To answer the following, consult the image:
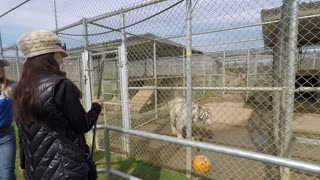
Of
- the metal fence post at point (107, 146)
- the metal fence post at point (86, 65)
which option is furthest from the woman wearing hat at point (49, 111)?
the metal fence post at point (86, 65)

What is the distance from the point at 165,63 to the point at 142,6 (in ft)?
26.4

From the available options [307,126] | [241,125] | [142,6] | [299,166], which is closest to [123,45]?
[142,6]

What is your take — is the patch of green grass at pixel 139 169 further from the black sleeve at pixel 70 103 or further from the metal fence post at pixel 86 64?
the black sleeve at pixel 70 103

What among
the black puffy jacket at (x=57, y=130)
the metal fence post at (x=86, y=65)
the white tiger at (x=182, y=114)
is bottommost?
the white tiger at (x=182, y=114)

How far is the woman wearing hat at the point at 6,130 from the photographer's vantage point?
2.74 m

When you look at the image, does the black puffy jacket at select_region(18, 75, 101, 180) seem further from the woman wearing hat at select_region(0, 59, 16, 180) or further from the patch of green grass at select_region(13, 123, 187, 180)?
the patch of green grass at select_region(13, 123, 187, 180)

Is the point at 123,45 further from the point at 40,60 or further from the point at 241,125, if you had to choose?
the point at 241,125

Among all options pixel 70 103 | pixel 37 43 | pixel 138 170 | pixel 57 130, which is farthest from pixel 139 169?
pixel 37 43

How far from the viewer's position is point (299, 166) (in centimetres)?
142

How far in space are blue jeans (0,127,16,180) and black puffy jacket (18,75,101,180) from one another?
131cm

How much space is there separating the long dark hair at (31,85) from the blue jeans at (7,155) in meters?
1.44

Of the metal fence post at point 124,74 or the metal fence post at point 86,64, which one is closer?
the metal fence post at point 124,74

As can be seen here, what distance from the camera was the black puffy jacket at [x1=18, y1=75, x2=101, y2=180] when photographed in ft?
5.19

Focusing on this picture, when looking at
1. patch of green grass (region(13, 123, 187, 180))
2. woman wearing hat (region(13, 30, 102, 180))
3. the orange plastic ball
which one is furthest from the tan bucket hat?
the orange plastic ball
